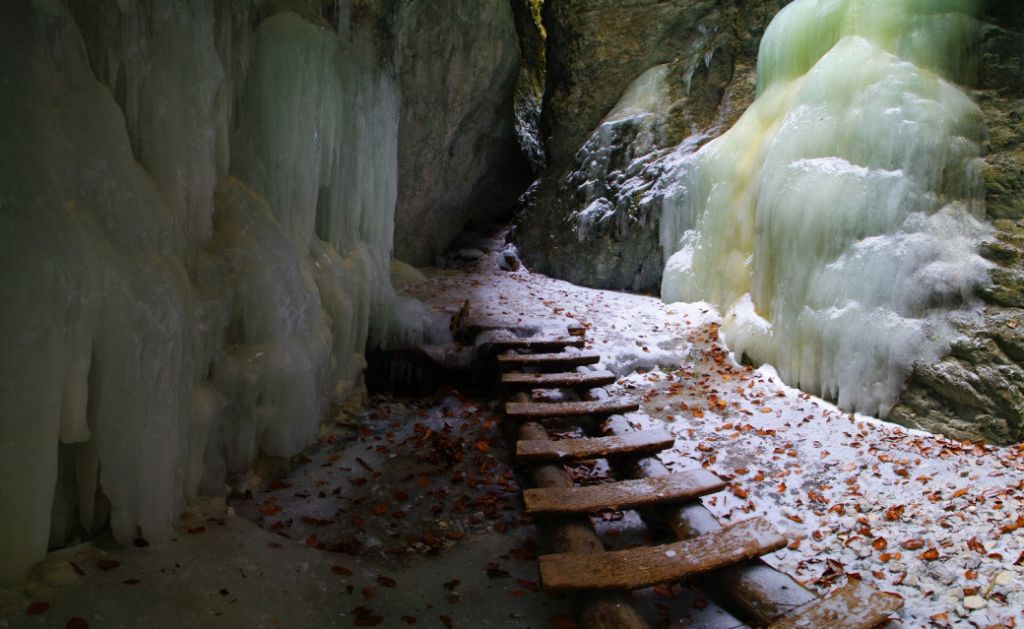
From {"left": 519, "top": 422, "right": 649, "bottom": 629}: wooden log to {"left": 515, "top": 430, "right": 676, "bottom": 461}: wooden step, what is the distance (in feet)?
0.31

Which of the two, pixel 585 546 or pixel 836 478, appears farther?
pixel 836 478

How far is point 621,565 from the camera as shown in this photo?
279 centimetres

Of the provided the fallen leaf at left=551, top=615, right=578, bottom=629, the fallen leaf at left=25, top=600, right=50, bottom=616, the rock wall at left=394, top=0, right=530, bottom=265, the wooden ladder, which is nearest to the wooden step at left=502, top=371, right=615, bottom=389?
the wooden ladder

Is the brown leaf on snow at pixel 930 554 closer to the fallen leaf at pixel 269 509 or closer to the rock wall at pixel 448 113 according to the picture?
the fallen leaf at pixel 269 509

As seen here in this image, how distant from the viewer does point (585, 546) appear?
3.08 meters

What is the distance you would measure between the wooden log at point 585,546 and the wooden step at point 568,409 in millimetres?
274

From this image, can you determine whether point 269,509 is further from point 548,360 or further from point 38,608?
point 548,360

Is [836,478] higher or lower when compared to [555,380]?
lower

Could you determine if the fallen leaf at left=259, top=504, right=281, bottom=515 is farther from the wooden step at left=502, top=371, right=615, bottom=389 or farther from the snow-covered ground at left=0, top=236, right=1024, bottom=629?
the wooden step at left=502, top=371, right=615, bottom=389

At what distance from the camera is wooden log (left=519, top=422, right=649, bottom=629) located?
98.8 inches

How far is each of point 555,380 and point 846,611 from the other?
3.36 m

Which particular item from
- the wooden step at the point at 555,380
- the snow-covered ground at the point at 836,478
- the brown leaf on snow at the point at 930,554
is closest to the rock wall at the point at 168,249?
the wooden step at the point at 555,380

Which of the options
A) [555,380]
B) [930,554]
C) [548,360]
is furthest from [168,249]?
[930,554]

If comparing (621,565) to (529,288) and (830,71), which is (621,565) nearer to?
(830,71)
